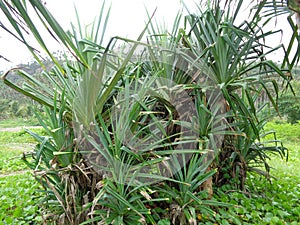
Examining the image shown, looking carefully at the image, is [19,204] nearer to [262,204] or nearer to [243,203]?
[243,203]

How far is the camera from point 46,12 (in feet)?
1.31

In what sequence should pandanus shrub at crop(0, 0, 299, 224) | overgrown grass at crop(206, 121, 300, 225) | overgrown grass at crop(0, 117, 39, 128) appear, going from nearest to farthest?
pandanus shrub at crop(0, 0, 299, 224)
overgrown grass at crop(206, 121, 300, 225)
overgrown grass at crop(0, 117, 39, 128)

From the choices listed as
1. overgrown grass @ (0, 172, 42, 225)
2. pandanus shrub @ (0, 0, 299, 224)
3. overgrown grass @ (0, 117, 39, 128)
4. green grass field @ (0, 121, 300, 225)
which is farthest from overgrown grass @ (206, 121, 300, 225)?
overgrown grass @ (0, 117, 39, 128)

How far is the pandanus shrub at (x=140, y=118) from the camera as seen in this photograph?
1.23m

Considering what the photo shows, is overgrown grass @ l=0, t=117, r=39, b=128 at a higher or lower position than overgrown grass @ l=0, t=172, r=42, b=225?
lower

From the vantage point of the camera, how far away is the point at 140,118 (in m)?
1.46

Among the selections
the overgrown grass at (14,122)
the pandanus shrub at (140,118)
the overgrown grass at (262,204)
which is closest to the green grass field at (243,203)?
the overgrown grass at (262,204)

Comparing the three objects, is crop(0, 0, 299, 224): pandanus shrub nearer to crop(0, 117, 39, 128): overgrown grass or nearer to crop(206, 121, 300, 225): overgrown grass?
crop(206, 121, 300, 225): overgrown grass

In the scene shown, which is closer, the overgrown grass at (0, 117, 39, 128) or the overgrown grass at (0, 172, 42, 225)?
the overgrown grass at (0, 172, 42, 225)

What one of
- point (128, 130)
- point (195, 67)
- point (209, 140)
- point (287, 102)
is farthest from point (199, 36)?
point (287, 102)

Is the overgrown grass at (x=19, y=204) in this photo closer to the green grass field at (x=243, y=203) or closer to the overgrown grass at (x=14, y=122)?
the green grass field at (x=243, y=203)

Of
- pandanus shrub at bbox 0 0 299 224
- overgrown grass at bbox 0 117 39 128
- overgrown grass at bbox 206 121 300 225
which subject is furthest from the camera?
overgrown grass at bbox 0 117 39 128

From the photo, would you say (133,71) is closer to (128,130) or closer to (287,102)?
(128,130)

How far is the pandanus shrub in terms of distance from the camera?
1.23 m
